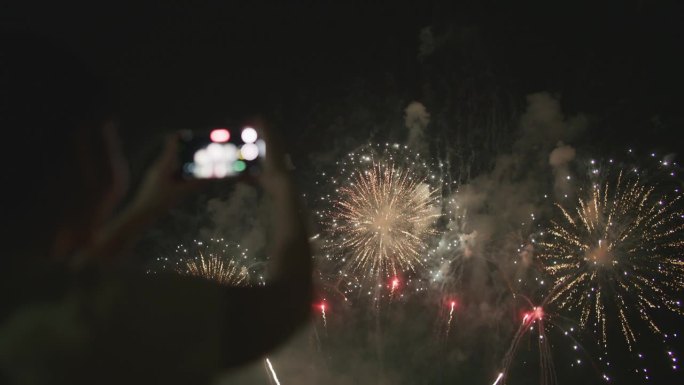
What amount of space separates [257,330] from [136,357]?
0.24m

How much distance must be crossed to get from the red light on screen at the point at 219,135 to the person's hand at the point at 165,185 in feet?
0.30

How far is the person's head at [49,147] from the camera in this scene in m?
0.93

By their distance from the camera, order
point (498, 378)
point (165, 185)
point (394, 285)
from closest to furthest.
Answer: point (165, 185) → point (394, 285) → point (498, 378)

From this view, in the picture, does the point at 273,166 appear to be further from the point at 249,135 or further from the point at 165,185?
the point at 165,185

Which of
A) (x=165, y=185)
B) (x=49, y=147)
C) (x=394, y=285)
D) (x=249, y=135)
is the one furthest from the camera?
(x=394, y=285)

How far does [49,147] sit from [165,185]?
0.26 m

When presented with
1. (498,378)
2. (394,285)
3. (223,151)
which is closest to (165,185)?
(223,151)

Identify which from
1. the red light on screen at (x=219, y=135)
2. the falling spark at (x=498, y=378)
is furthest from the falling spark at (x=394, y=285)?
the red light on screen at (x=219, y=135)

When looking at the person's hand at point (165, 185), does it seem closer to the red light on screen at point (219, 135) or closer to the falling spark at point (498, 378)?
the red light on screen at point (219, 135)

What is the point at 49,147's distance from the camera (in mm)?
954

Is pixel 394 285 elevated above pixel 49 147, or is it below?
above

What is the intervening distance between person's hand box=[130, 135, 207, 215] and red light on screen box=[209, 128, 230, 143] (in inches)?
3.6

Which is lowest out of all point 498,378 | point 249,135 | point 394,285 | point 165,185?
point 498,378

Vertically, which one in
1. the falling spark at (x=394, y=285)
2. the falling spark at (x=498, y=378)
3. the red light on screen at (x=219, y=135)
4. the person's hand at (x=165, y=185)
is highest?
the falling spark at (x=394, y=285)
